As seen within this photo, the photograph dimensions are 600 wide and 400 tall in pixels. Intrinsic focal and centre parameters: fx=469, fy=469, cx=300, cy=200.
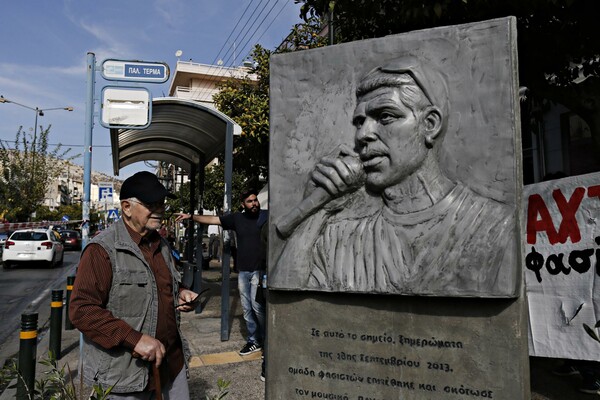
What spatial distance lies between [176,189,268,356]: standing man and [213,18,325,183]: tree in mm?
2813

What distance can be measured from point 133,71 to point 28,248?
1458 cm

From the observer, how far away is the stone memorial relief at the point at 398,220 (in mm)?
2189

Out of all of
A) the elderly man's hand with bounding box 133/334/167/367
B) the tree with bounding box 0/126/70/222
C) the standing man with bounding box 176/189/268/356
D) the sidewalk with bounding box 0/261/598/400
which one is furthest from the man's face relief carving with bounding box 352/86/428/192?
the tree with bounding box 0/126/70/222

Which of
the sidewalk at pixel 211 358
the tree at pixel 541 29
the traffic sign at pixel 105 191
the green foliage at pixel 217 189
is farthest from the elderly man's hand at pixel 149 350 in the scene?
the green foliage at pixel 217 189

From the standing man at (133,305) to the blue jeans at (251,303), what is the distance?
9.40 ft

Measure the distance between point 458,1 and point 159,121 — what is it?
15.7 ft

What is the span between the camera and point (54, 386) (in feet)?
9.67

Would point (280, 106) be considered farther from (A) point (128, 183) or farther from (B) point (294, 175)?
(A) point (128, 183)

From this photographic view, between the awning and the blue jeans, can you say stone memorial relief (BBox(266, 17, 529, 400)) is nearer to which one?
the blue jeans

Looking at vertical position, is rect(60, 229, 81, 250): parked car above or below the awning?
below

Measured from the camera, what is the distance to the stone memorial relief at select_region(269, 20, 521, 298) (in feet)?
7.23

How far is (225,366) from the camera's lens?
17.6 feet

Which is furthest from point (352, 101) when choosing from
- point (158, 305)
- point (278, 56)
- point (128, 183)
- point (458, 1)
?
point (458, 1)

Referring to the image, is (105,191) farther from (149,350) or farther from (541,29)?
(149,350)
